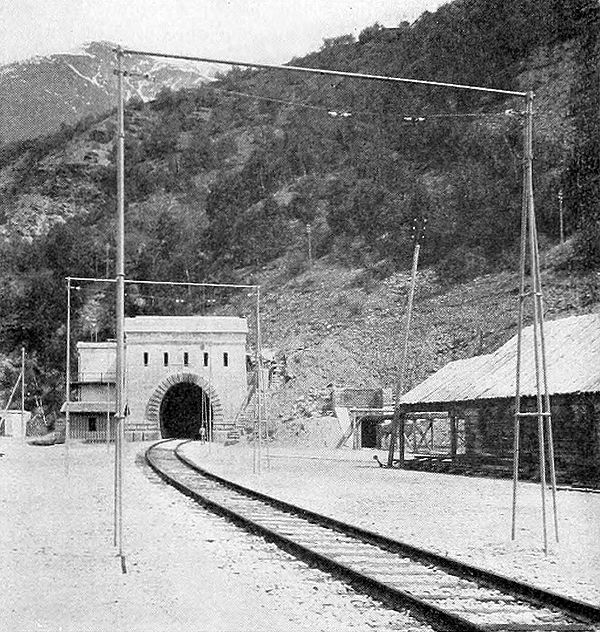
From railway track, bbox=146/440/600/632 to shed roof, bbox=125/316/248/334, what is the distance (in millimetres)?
45442

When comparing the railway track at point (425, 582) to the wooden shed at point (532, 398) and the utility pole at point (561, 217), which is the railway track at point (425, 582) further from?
the utility pole at point (561, 217)

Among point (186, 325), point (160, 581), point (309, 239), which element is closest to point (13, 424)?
point (186, 325)

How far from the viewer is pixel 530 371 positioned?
894 inches

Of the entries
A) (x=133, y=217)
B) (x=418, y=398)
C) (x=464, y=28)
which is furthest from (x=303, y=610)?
(x=133, y=217)

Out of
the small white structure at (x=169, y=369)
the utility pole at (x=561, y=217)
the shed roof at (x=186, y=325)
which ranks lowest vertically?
the small white structure at (x=169, y=369)

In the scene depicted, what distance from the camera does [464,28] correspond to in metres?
92.7

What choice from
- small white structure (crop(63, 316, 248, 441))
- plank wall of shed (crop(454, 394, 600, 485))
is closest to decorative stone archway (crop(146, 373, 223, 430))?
small white structure (crop(63, 316, 248, 441))

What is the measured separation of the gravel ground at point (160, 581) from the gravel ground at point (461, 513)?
2156 mm

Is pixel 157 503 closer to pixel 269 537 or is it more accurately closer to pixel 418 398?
pixel 269 537

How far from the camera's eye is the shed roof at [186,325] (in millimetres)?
60500

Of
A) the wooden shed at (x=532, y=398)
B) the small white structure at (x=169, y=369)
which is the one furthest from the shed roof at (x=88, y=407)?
the wooden shed at (x=532, y=398)

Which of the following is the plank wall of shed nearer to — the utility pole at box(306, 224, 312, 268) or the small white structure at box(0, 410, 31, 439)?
the small white structure at box(0, 410, 31, 439)

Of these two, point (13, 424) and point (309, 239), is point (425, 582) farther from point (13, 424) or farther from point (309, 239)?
point (309, 239)

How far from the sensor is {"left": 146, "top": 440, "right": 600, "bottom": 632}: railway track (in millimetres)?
7359
